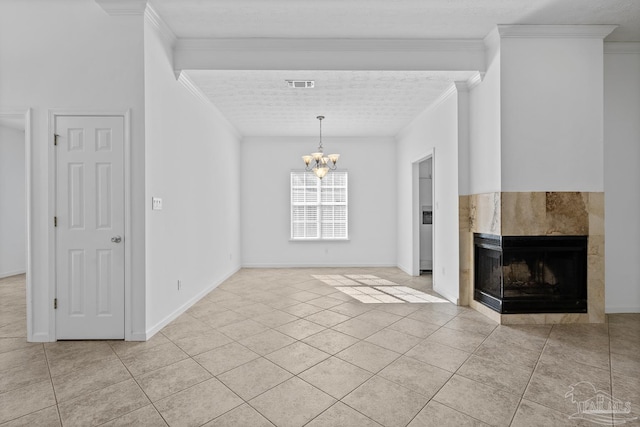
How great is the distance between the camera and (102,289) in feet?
9.52

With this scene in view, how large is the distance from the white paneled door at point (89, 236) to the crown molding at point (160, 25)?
1.08 metres

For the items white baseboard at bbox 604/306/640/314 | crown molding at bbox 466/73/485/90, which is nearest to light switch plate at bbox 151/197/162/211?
crown molding at bbox 466/73/485/90

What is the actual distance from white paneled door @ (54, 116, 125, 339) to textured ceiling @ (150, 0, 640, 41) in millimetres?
1392

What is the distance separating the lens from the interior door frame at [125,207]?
2.87 meters

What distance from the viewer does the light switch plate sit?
3066mm

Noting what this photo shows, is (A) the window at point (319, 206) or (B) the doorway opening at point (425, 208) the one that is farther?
(A) the window at point (319, 206)

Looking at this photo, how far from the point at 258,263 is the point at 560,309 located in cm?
537

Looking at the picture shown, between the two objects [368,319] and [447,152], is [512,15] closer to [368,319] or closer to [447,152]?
[447,152]

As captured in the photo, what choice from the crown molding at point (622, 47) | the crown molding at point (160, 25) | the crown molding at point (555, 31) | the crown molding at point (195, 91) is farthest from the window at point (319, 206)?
the crown molding at point (622, 47)

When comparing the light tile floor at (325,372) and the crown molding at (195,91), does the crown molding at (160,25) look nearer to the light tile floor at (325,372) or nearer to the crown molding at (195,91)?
the crown molding at (195,91)

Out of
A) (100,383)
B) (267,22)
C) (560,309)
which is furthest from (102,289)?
(560,309)

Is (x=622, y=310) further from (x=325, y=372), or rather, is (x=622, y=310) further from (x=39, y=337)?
(x=39, y=337)

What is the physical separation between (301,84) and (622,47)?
13.0 feet

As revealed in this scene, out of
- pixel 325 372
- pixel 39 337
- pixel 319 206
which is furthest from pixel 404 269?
pixel 39 337
